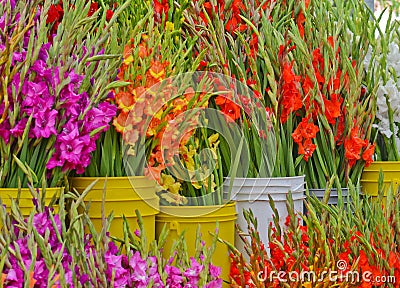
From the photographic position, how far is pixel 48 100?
4.99ft

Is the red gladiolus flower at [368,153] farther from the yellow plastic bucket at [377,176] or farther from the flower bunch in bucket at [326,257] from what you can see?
the flower bunch in bucket at [326,257]

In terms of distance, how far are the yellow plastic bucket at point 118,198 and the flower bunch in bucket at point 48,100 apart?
8 centimetres

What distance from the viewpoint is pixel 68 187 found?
1.59 m

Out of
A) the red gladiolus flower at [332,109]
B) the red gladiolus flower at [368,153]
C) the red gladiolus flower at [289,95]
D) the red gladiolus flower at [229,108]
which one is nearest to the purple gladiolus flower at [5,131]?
the red gladiolus flower at [229,108]

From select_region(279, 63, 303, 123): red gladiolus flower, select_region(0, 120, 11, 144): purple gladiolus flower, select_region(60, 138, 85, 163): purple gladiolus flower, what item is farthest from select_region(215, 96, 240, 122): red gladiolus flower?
select_region(0, 120, 11, 144): purple gladiolus flower

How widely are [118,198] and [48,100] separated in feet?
1.01

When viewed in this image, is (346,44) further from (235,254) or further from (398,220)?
(235,254)

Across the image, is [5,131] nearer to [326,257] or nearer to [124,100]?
[124,100]

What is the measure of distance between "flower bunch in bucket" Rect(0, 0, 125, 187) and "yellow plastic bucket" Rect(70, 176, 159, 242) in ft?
0.27

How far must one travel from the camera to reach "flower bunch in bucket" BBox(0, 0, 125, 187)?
151 centimetres

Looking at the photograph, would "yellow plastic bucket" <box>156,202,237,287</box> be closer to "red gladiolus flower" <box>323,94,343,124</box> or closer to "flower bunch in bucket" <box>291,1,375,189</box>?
"flower bunch in bucket" <box>291,1,375,189</box>

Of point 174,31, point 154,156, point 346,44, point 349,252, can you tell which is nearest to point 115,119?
point 154,156

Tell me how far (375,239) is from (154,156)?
24.1 inches

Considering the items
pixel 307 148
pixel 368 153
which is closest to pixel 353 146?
pixel 368 153
